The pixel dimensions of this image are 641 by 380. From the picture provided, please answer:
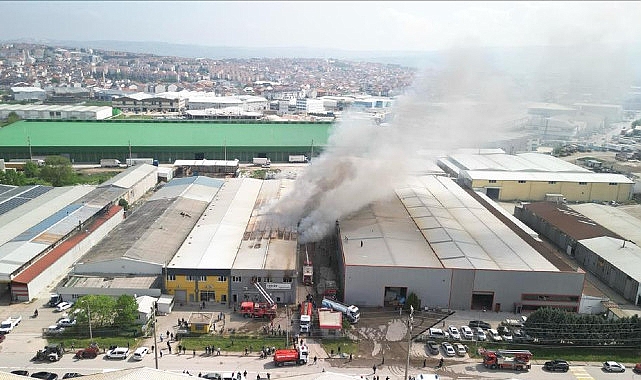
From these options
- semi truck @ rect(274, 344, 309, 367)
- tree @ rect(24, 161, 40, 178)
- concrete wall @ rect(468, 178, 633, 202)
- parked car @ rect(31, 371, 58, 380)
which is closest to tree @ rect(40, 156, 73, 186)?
tree @ rect(24, 161, 40, 178)

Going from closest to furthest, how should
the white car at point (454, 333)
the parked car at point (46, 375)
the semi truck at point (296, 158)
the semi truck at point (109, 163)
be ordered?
the parked car at point (46, 375) < the white car at point (454, 333) < the semi truck at point (109, 163) < the semi truck at point (296, 158)

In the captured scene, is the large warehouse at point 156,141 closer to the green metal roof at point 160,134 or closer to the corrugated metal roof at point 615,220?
the green metal roof at point 160,134

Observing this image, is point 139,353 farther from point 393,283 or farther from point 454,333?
point 454,333

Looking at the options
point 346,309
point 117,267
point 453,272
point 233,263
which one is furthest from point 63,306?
point 453,272

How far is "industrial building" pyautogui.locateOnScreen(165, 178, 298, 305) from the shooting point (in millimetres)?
16969

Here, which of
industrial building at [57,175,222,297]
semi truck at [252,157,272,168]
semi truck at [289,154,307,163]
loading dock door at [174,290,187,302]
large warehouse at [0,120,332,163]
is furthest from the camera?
semi truck at [289,154,307,163]

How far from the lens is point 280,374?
1322cm

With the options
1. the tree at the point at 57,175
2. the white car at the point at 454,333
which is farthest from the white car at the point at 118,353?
the tree at the point at 57,175

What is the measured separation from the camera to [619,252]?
66.0ft

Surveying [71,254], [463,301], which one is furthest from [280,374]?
[71,254]

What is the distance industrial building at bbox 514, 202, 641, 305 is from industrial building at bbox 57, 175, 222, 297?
53.4ft

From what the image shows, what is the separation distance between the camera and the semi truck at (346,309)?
1611cm

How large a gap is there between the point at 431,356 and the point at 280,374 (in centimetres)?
430

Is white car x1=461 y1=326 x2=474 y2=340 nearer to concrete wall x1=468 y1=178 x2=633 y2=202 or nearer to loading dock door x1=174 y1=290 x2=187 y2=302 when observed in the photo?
loading dock door x1=174 y1=290 x2=187 y2=302
